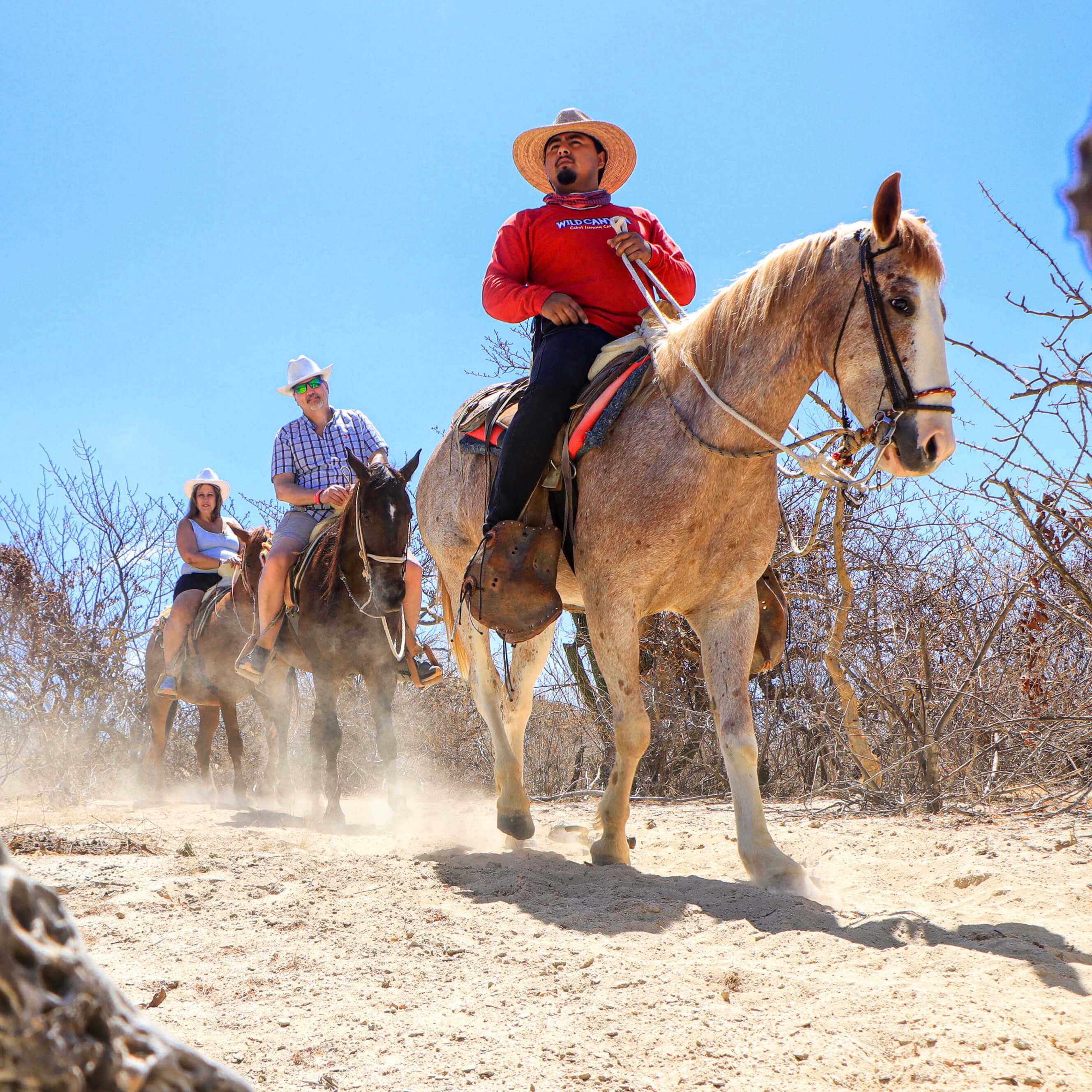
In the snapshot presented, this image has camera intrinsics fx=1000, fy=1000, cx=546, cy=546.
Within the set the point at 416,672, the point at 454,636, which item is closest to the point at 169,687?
the point at 416,672

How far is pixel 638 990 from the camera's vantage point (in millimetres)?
2553

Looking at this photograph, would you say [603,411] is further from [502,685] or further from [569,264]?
[502,685]

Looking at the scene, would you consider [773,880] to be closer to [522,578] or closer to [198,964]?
[522,578]

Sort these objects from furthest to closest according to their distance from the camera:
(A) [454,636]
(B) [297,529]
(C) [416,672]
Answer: (B) [297,529] → (C) [416,672] → (A) [454,636]

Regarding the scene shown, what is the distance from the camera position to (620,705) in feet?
14.1

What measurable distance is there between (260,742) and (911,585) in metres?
9.37

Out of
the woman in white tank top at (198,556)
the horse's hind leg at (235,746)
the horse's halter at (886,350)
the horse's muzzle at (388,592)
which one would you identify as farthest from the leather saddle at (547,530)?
the woman in white tank top at (198,556)

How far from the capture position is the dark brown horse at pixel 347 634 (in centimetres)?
709

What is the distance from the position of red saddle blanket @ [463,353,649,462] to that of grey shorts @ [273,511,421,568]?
376 cm

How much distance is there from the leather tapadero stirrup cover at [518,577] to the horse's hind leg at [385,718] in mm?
3017

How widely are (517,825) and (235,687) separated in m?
5.45

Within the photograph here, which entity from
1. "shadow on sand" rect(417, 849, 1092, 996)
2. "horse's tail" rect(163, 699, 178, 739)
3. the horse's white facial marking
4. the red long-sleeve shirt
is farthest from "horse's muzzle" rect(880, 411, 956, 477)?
"horse's tail" rect(163, 699, 178, 739)

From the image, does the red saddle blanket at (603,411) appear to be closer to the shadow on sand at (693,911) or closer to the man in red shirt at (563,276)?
the man in red shirt at (563,276)

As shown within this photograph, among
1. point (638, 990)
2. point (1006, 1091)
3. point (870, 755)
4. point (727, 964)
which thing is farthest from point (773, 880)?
point (870, 755)
